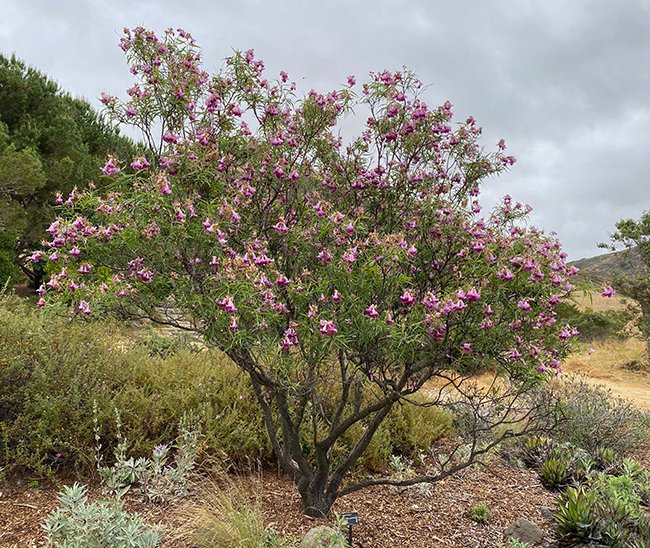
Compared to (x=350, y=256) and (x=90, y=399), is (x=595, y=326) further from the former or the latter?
(x=350, y=256)

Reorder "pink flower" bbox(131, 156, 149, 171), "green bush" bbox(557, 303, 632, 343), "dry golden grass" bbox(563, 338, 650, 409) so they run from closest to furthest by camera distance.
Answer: "pink flower" bbox(131, 156, 149, 171), "dry golden grass" bbox(563, 338, 650, 409), "green bush" bbox(557, 303, 632, 343)

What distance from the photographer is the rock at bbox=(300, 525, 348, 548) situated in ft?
10.8

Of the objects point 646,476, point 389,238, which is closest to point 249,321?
point 389,238

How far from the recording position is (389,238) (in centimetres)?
308

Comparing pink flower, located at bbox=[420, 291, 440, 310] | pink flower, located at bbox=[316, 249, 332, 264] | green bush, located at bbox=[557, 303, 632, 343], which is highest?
green bush, located at bbox=[557, 303, 632, 343]

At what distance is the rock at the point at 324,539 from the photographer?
3301 mm

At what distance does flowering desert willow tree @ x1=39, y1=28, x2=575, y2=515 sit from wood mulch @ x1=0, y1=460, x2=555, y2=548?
0.35m

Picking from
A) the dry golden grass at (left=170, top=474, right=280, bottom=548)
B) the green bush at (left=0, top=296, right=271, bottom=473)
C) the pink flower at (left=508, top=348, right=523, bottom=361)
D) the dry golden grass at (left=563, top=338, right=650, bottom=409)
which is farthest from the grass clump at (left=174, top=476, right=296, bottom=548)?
the dry golden grass at (left=563, top=338, right=650, bottom=409)

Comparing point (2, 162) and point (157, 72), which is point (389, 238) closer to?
point (157, 72)

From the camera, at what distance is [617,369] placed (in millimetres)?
16156

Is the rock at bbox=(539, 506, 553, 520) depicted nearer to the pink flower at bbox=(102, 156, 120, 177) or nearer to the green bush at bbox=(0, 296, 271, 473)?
the green bush at bbox=(0, 296, 271, 473)

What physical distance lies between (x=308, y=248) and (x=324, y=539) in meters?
1.86

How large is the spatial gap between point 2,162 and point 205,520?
13.2 meters

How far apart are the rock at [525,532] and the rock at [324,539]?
1600 millimetres
